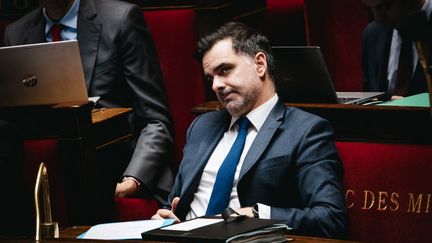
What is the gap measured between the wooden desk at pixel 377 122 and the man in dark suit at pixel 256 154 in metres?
0.16

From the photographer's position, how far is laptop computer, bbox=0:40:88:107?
2850 millimetres

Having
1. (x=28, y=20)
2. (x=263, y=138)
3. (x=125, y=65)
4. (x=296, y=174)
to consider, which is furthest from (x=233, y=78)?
(x=28, y=20)

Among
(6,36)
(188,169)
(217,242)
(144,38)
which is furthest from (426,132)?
(6,36)

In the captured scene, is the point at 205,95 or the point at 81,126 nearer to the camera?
the point at 81,126

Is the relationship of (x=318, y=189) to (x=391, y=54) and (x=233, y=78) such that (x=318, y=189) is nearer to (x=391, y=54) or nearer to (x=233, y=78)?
(x=233, y=78)

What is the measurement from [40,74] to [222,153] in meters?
0.71

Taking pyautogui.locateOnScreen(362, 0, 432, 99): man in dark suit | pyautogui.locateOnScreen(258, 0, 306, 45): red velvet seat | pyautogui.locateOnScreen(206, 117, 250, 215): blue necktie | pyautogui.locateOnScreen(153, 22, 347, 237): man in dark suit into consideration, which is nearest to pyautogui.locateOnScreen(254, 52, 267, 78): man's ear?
pyautogui.locateOnScreen(153, 22, 347, 237): man in dark suit

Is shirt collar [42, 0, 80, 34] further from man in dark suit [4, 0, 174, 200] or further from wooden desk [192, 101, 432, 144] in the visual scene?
wooden desk [192, 101, 432, 144]

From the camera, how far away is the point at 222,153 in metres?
2.57

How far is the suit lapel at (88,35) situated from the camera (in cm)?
340

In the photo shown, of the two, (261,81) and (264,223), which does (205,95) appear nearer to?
(261,81)

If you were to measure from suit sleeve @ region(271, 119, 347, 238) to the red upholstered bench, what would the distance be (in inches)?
6.0

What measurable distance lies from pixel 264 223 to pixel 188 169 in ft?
2.48

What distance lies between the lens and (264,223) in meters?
1.87
